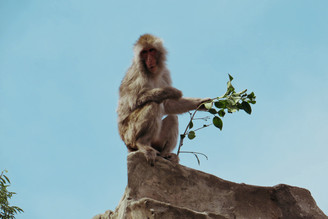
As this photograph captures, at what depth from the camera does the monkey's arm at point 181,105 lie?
229 inches

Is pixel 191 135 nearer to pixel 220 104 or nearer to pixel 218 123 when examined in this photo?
pixel 218 123

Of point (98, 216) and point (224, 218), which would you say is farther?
point (98, 216)

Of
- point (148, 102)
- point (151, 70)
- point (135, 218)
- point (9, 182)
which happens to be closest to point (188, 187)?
point (135, 218)

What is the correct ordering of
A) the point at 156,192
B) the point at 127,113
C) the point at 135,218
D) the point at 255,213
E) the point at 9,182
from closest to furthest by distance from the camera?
the point at 135,218 < the point at 156,192 < the point at 255,213 < the point at 127,113 < the point at 9,182

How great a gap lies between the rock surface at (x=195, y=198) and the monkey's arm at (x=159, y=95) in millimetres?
886

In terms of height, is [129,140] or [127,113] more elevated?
[127,113]

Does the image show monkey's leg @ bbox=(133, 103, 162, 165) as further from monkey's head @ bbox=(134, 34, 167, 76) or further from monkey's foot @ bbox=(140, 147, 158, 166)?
monkey's head @ bbox=(134, 34, 167, 76)

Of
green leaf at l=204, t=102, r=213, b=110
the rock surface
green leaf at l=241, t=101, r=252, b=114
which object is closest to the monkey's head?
green leaf at l=204, t=102, r=213, b=110

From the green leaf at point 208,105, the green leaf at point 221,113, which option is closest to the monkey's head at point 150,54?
the green leaf at point 208,105

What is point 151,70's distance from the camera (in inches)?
236

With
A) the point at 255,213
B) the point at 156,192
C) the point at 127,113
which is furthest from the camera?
the point at 127,113

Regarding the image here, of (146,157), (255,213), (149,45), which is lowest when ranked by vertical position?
(255,213)

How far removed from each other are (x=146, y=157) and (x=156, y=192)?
0.42 m

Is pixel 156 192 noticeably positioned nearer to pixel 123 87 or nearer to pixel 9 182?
pixel 123 87
